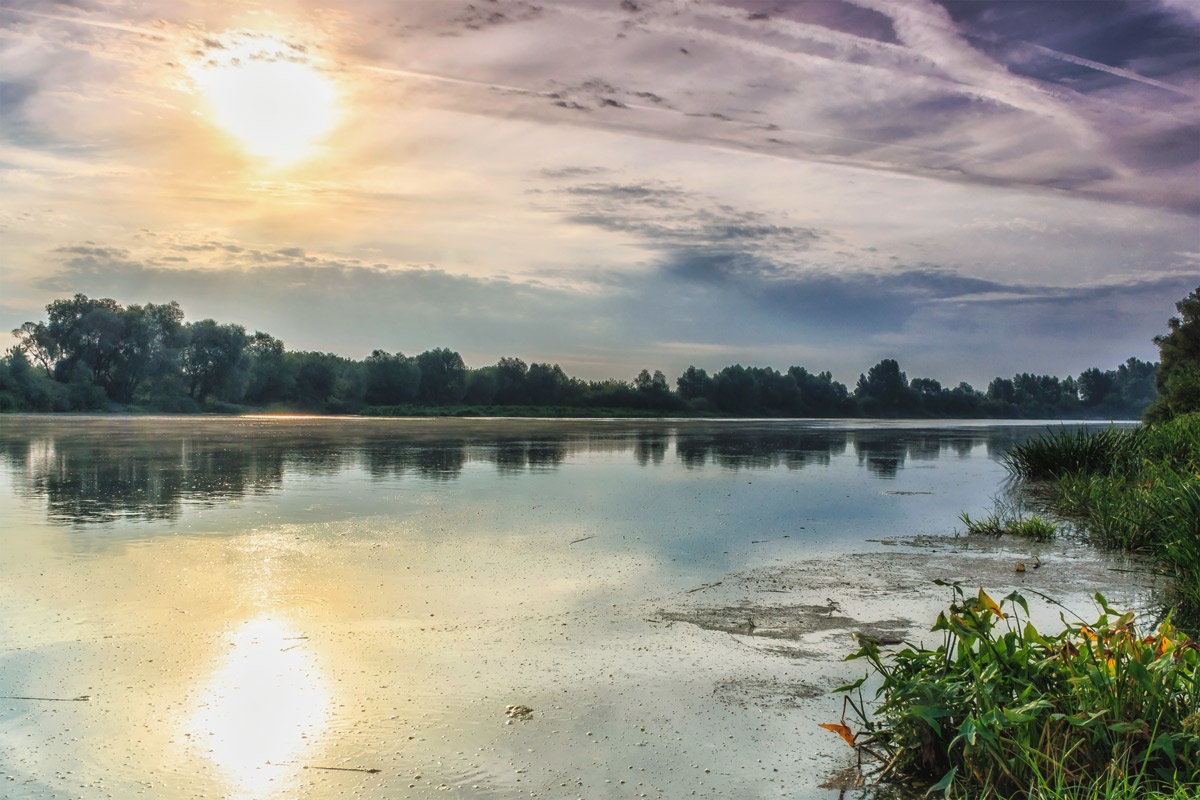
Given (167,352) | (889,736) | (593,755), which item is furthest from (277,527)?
(167,352)

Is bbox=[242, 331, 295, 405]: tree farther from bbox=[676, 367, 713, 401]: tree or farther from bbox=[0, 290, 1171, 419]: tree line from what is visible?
bbox=[676, 367, 713, 401]: tree

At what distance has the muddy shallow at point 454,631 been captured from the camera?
12.4ft

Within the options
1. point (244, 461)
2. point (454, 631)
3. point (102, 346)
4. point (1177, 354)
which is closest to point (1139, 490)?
point (454, 631)

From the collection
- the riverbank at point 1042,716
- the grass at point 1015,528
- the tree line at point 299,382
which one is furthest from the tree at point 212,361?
the riverbank at point 1042,716

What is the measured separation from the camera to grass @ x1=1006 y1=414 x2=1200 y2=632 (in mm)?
6980

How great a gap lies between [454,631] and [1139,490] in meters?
9.17

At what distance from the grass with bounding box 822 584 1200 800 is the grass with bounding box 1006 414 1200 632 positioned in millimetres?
2873

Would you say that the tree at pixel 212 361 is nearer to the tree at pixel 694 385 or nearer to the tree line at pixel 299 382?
the tree line at pixel 299 382

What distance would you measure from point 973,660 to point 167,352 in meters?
83.1

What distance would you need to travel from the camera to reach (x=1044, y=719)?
11.3ft

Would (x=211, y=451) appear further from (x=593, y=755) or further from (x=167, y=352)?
(x=167, y=352)

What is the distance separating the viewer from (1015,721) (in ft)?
10.6

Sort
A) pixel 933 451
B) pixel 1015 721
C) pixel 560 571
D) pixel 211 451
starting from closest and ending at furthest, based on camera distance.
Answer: pixel 1015 721, pixel 560 571, pixel 211 451, pixel 933 451

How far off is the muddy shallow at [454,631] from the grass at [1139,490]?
51 centimetres
